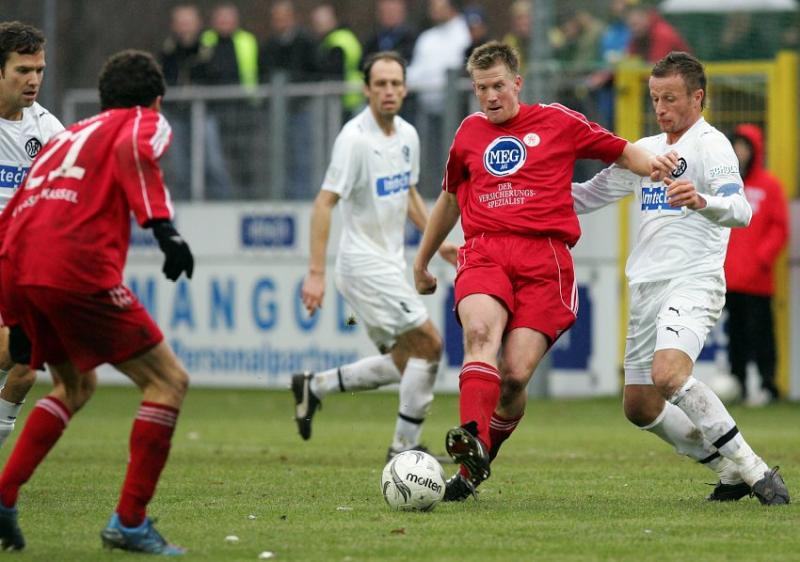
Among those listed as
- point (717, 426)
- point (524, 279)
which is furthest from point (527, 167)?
point (717, 426)

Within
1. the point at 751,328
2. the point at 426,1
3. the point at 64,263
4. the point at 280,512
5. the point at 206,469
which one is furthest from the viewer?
the point at 426,1

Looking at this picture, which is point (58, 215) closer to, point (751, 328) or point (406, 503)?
point (406, 503)

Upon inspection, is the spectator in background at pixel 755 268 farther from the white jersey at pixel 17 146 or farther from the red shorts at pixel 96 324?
the red shorts at pixel 96 324

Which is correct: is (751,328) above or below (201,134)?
below

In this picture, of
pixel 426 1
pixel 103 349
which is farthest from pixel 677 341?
pixel 426 1

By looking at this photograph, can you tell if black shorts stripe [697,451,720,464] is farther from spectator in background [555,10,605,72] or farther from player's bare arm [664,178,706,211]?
spectator in background [555,10,605,72]

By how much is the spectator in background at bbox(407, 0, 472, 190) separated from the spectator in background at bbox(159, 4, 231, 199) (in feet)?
8.44

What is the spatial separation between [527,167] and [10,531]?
334cm

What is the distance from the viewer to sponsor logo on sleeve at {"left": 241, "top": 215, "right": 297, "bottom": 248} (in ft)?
62.0

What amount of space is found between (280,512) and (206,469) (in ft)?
8.08

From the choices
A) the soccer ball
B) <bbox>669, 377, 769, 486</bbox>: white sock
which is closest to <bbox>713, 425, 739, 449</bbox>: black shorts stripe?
<bbox>669, 377, 769, 486</bbox>: white sock

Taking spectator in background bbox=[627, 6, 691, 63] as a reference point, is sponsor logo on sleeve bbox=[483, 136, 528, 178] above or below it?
below

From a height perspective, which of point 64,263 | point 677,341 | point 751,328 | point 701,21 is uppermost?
point 701,21

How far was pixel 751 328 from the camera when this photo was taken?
16578 mm
